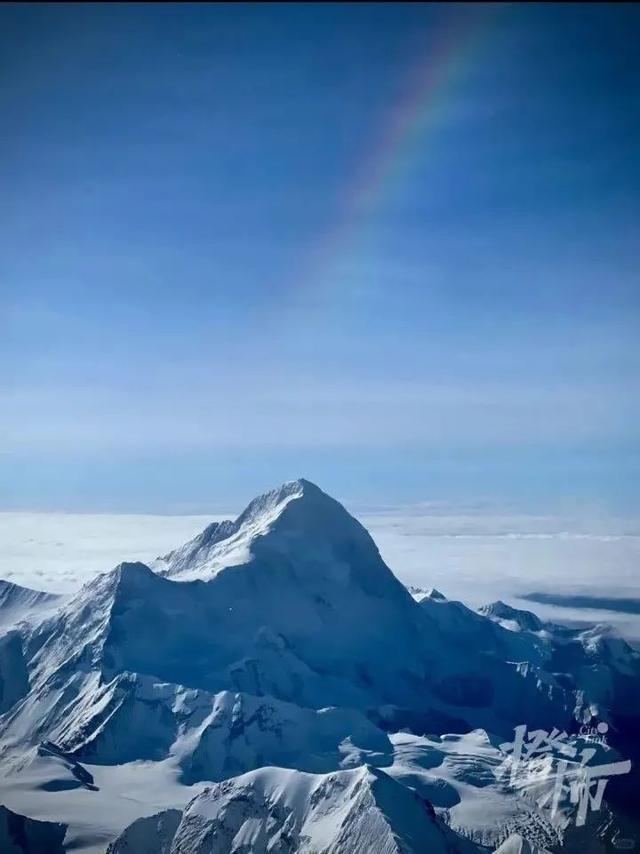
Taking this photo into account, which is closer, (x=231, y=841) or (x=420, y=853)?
(x=420, y=853)

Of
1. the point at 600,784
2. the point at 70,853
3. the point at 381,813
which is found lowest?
the point at 70,853

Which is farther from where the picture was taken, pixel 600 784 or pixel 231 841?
pixel 231 841

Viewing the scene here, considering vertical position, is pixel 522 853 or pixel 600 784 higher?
pixel 600 784

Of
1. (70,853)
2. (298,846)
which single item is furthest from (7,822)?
(298,846)

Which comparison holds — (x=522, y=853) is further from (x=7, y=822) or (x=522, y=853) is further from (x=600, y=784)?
(x=7, y=822)

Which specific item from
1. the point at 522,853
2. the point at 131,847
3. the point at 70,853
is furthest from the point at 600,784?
the point at 70,853

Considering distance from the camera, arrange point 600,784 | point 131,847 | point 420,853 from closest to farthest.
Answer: point 600,784 → point 420,853 → point 131,847

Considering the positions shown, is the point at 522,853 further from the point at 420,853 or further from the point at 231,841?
the point at 231,841

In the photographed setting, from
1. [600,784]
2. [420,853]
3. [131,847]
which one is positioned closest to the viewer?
[600,784]

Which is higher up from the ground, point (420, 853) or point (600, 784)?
point (600, 784)
